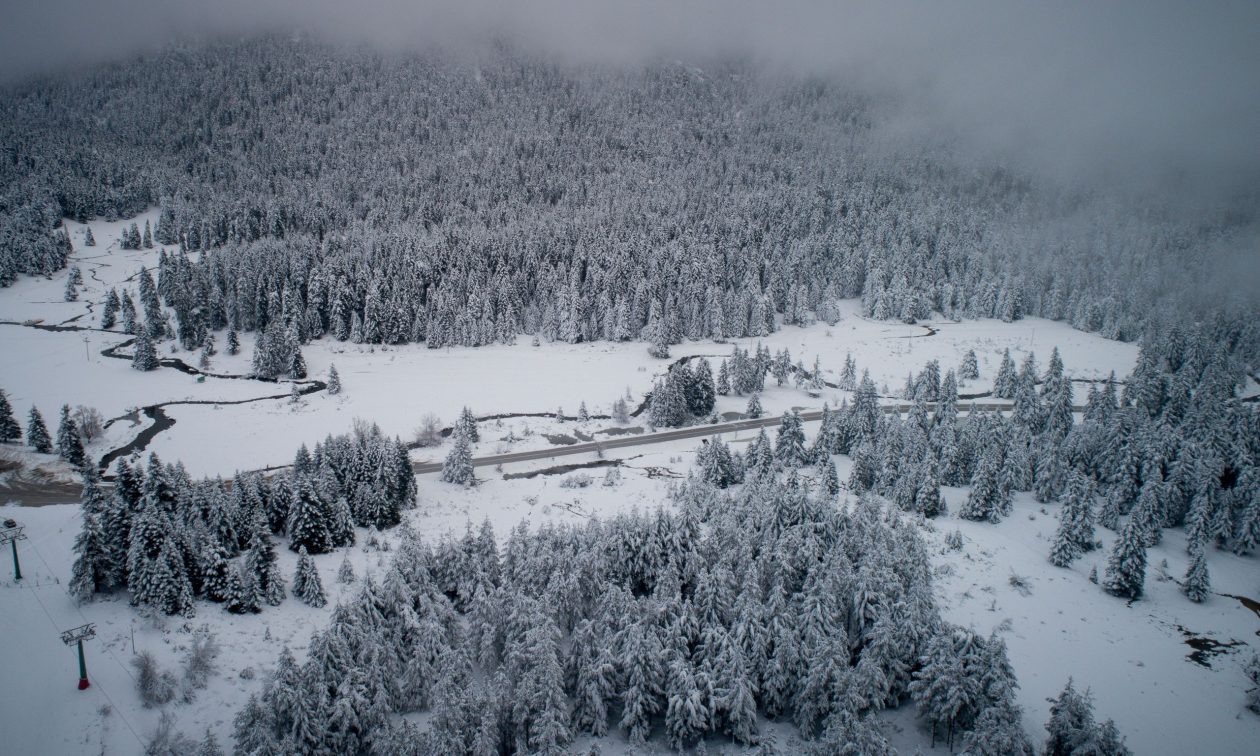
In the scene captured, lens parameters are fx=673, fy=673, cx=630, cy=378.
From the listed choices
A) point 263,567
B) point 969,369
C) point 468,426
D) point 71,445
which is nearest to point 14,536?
point 263,567

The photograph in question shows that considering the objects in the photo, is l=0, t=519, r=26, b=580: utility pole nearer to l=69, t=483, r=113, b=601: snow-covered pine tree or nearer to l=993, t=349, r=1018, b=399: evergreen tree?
l=69, t=483, r=113, b=601: snow-covered pine tree

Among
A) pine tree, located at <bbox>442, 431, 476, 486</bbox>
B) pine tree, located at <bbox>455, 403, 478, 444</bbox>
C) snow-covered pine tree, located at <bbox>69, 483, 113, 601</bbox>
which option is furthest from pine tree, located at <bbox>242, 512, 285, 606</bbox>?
pine tree, located at <bbox>455, 403, 478, 444</bbox>

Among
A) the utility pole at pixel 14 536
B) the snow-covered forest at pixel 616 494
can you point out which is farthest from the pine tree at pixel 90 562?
the utility pole at pixel 14 536

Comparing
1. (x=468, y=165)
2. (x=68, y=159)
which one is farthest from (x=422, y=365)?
(x=68, y=159)

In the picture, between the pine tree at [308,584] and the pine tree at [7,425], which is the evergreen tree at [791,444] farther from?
the pine tree at [7,425]

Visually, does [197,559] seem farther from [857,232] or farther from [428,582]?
[857,232]

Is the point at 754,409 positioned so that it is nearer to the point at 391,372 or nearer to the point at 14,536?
the point at 391,372
